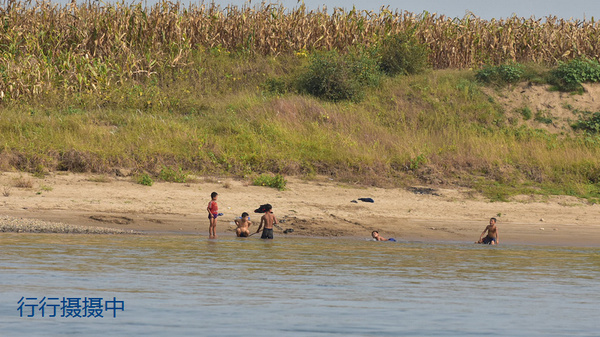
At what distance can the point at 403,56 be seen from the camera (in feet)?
89.2

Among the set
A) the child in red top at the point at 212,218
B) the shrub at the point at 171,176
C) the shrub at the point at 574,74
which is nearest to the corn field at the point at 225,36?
the shrub at the point at 574,74

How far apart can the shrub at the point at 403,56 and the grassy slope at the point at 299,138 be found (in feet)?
4.76

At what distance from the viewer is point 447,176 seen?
19.2m

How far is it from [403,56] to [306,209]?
12.5 m

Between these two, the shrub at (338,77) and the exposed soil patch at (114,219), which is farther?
the shrub at (338,77)

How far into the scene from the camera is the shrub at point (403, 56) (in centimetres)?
2723

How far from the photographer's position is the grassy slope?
1834 centimetres

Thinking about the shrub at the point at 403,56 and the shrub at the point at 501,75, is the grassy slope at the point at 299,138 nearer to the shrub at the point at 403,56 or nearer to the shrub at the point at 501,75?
the shrub at the point at 501,75

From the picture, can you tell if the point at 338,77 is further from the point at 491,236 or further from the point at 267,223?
the point at 491,236

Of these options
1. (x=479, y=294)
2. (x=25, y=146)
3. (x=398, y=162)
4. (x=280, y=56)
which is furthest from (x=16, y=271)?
(x=280, y=56)

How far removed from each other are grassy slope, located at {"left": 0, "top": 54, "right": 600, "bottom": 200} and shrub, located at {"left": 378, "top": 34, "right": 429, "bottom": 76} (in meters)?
1.45

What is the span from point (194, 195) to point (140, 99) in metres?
7.81

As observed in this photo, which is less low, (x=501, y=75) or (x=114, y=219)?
(x=501, y=75)

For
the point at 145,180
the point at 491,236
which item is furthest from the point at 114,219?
the point at 491,236
